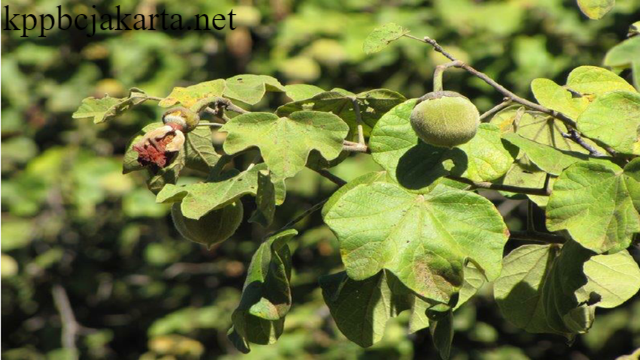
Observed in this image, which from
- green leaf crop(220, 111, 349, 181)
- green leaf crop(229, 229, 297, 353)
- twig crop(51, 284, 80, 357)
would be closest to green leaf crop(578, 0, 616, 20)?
green leaf crop(220, 111, 349, 181)

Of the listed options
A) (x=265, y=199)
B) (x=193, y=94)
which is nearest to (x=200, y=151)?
(x=193, y=94)

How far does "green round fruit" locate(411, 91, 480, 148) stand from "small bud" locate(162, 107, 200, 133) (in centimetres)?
20

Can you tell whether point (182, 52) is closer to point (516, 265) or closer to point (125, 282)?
point (125, 282)

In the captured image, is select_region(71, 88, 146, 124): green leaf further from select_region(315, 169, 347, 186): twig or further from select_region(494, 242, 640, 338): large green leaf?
select_region(494, 242, 640, 338): large green leaf

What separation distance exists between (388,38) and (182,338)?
2564mm

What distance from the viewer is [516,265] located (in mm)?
951

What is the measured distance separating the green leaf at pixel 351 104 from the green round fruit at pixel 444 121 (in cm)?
9

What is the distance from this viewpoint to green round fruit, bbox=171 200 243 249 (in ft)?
3.04

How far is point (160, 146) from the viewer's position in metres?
0.81

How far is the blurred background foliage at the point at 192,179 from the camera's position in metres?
3.11

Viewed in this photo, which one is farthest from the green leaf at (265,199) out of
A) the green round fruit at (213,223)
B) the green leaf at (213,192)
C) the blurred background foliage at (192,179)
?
the blurred background foliage at (192,179)

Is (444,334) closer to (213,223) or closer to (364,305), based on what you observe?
(364,305)

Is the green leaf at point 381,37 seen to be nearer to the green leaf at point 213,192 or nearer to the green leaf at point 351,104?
the green leaf at point 351,104

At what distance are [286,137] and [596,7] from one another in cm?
35
